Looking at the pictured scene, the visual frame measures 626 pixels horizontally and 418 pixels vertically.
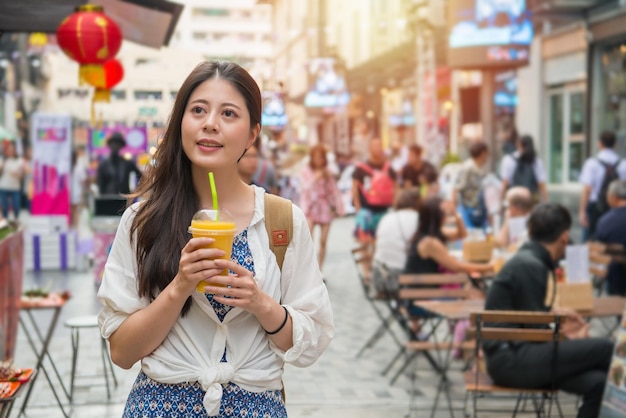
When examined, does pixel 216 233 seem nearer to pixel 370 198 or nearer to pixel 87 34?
pixel 87 34

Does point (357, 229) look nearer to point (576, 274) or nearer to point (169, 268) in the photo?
point (576, 274)

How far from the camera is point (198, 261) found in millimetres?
2197

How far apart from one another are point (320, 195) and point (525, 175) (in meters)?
2.82

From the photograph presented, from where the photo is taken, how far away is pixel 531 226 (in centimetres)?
568

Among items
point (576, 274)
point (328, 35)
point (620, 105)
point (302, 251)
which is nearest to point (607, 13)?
point (620, 105)

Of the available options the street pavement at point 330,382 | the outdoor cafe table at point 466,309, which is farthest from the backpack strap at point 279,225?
the street pavement at point 330,382

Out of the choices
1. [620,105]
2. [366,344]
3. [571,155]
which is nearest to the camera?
[366,344]

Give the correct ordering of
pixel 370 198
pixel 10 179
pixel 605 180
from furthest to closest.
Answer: pixel 10 179 < pixel 370 198 < pixel 605 180

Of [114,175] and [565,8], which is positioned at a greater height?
[565,8]

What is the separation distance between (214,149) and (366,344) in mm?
6186

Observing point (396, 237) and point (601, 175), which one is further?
point (601, 175)

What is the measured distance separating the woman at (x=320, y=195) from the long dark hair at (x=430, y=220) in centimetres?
512

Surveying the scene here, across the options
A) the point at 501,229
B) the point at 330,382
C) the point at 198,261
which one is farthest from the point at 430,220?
the point at 198,261

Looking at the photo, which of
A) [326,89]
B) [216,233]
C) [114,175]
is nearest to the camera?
[216,233]
